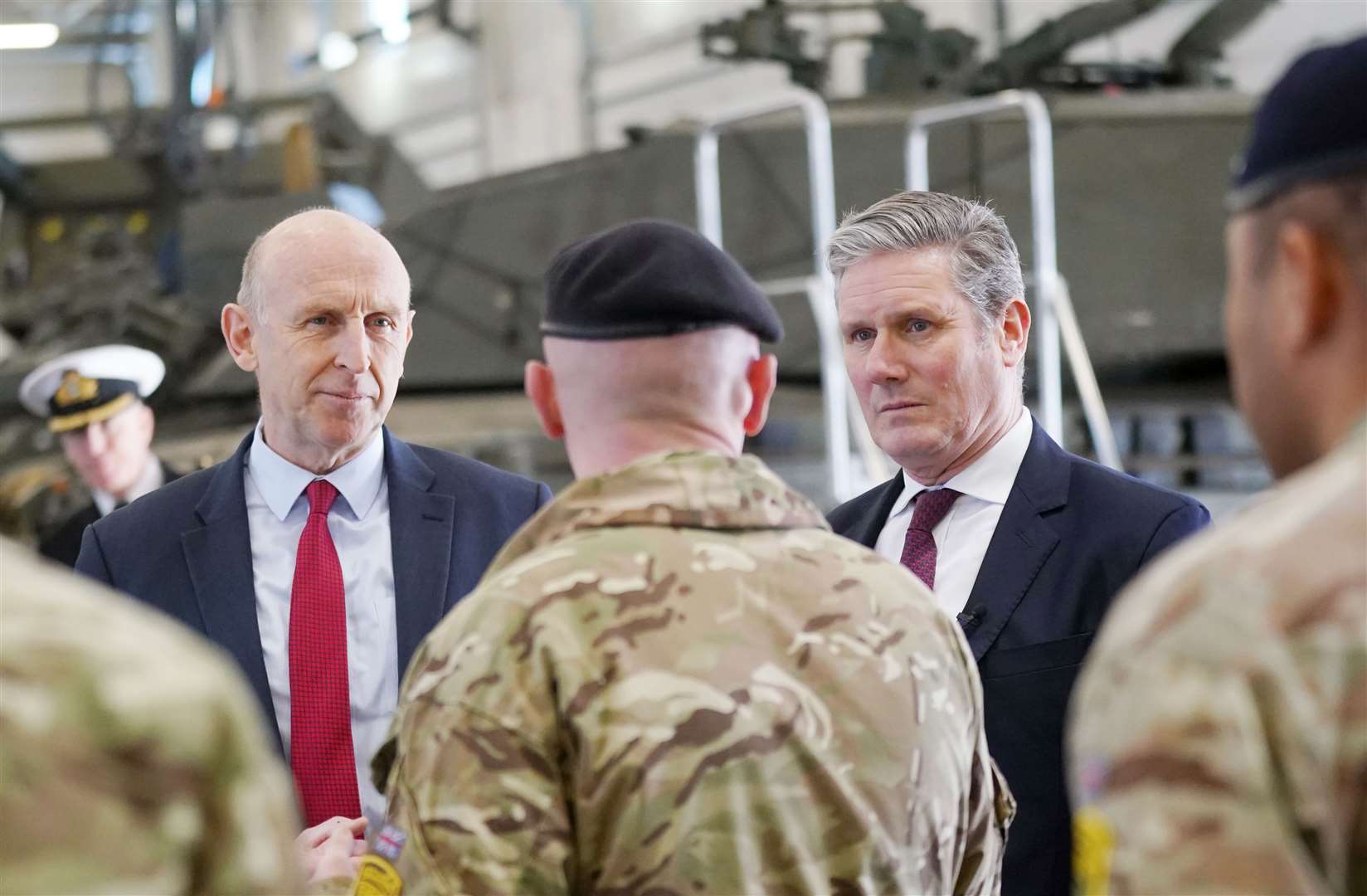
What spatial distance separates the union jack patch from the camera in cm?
162

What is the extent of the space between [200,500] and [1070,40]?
17.6 ft

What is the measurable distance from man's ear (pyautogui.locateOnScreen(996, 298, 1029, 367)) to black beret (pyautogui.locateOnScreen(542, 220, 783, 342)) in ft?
3.50

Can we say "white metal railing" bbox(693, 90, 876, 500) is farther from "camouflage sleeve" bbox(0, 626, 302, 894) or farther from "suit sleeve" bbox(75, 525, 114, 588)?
"camouflage sleeve" bbox(0, 626, 302, 894)

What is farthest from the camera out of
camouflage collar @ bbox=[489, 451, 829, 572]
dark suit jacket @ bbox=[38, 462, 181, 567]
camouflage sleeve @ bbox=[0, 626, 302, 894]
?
dark suit jacket @ bbox=[38, 462, 181, 567]

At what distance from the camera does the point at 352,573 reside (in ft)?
8.96

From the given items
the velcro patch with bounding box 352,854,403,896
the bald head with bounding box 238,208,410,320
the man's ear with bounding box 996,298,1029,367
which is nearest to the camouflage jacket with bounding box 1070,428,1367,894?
the velcro patch with bounding box 352,854,403,896

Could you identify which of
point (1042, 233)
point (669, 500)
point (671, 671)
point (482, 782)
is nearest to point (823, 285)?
point (1042, 233)

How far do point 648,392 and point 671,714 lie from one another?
342 millimetres

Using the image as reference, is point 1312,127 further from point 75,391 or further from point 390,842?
point 75,391

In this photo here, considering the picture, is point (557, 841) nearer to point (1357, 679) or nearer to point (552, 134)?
point (1357, 679)

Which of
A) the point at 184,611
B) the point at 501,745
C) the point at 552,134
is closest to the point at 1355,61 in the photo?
the point at 501,745

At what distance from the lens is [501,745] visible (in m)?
1.54

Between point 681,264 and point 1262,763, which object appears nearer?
point 1262,763

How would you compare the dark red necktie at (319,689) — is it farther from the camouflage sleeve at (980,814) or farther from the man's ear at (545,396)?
the camouflage sleeve at (980,814)
